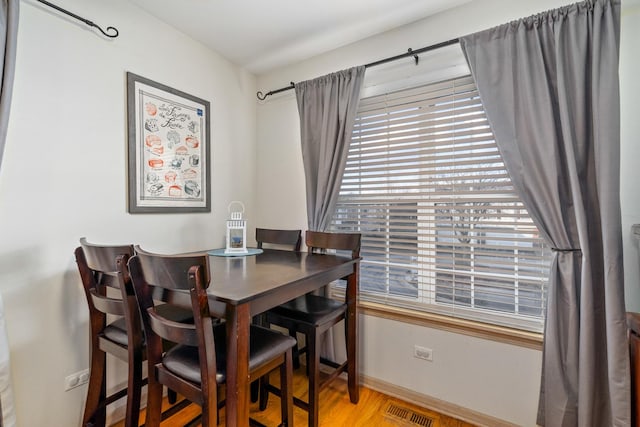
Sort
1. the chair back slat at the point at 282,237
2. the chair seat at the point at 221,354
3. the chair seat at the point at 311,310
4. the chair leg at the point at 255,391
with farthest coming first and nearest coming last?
the chair back slat at the point at 282,237
the chair leg at the point at 255,391
the chair seat at the point at 311,310
the chair seat at the point at 221,354

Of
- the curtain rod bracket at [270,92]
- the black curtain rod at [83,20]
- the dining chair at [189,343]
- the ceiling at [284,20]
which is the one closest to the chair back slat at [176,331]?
the dining chair at [189,343]

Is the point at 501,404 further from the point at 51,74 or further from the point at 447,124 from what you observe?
the point at 51,74

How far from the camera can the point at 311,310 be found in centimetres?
177

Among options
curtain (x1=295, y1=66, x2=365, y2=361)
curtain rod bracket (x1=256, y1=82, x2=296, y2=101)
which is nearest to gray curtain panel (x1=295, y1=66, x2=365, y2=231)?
curtain (x1=295, y1=66, x2=365, y2=361)

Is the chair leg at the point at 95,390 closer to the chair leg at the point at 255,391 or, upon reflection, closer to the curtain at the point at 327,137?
the chair leg at the point at 255,391

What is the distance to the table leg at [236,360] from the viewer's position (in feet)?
3.62

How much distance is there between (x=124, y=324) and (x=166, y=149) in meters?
1.12

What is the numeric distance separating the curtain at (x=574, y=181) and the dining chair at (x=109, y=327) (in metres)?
1.92

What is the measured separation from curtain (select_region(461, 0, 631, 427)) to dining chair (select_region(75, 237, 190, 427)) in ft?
6.31

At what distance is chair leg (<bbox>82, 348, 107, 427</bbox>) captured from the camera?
1.48 meters

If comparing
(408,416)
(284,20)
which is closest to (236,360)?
(408,416)

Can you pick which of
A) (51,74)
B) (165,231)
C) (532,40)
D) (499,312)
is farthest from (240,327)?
(532,40)

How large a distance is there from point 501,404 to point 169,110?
272 cm

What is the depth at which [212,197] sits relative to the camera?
2381 mm
